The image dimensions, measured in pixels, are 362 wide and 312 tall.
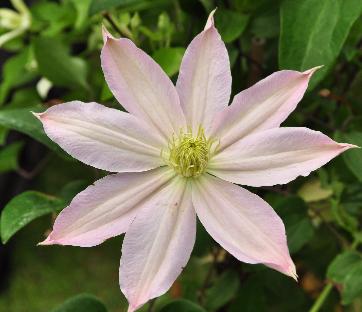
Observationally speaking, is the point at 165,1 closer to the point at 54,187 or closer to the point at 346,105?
the point at 346,105

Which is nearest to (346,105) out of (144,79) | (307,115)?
(307,115)

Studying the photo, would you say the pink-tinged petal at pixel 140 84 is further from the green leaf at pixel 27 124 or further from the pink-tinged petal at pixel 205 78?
the green leaf at pixel 27 124

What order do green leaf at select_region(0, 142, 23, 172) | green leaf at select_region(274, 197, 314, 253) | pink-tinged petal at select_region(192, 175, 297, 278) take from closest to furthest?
pink-tinged petal at select_region(192, 175, 297, 278) → green leaf at select_region(274, 197, 314, 253) → green leaf at select_region(0, 142, 23, 172)

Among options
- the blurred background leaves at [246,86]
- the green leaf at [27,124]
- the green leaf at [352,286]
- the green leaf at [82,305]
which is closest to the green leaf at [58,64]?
the blurred background leaves at [246,86]

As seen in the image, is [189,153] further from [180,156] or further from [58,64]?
[58,64]

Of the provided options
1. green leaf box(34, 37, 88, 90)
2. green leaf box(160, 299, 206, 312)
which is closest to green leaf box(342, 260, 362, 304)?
green leaf box(160, 299, 206, 312)

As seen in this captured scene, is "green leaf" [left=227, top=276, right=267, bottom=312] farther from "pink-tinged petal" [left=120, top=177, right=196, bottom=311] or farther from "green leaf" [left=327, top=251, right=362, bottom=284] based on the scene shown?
"pink-tinged petal" [left=120, top=177, right=196, bottom=311]

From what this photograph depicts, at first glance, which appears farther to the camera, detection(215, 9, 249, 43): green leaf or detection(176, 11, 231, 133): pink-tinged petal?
detection(215, 9, 249, 43): green leaf
